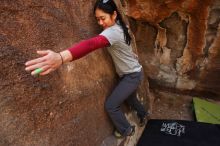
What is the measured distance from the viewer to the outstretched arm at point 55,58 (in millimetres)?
1336

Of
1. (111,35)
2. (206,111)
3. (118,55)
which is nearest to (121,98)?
(118,55)

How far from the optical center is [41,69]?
4.41ft

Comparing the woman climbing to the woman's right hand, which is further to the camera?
the woman climbing

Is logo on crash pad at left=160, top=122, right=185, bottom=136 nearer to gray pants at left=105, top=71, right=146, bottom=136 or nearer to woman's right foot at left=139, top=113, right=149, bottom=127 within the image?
woman's right foot at left=139, top=113, right=149, bottom=127

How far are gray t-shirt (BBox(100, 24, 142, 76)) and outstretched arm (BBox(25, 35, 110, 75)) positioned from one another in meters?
0.17

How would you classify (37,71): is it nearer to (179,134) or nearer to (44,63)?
(44,63)

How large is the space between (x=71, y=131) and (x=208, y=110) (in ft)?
5.73

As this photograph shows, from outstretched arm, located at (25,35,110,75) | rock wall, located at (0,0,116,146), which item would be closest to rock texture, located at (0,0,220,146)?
rock wall, located at (0,0,116,146)

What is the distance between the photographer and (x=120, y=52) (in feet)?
7.11

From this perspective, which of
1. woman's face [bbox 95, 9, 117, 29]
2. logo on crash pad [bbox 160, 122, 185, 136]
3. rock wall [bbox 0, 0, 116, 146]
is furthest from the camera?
logo on crash pad [bbox 160, 122, 185, 136]

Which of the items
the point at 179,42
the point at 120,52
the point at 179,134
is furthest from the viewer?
the point at 179,42

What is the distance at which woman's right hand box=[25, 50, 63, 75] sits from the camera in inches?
52.2

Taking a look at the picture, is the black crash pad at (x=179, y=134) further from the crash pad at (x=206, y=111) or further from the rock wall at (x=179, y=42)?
the rock wall at (x=179, y=42)

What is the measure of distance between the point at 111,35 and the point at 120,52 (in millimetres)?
300
